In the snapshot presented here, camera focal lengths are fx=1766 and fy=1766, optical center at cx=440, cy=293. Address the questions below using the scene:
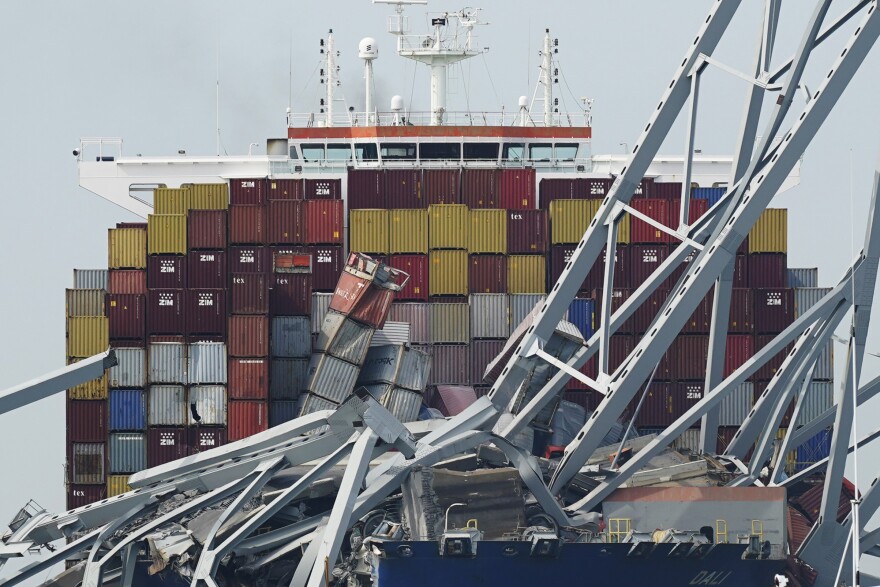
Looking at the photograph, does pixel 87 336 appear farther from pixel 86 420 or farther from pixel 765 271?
pixel 765 271

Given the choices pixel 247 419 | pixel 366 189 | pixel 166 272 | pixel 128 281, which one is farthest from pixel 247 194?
pixel 247 419

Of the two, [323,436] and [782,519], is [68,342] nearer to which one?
[323,436]

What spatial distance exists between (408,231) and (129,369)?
892cm

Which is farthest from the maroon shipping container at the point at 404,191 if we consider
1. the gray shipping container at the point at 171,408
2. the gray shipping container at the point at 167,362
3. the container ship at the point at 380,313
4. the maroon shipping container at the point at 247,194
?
the gray shipping container at the point at 171,408

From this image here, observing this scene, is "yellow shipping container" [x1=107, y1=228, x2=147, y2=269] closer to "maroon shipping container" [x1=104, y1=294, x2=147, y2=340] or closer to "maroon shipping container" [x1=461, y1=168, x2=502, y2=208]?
"maroon shipping container" [x1=104, y1=294, x2=147, y2=340]

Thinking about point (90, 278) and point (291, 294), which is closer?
point (291, 294)

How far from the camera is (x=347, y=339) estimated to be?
4797 cm

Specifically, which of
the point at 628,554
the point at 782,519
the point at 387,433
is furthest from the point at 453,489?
the point at 782,519

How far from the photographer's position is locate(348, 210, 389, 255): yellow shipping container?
51.2 m

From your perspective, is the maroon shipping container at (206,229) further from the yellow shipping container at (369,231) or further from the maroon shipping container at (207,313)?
the yellow shipping container at (369,231)

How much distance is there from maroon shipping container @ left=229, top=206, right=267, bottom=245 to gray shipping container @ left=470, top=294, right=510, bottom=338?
6.45 m

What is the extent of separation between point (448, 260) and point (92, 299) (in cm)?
1039

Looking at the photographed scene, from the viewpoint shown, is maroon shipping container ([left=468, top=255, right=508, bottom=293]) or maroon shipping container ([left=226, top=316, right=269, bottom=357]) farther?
maroon shipping container ([left=468, top=255, right=508, bottom=293])

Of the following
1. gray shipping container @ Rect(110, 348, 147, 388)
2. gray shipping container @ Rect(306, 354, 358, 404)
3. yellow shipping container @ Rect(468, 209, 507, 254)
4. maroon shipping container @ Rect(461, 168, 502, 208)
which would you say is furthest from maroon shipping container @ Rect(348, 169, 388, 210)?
gray shipping container @ Rect(110, 348, 147, 388)
